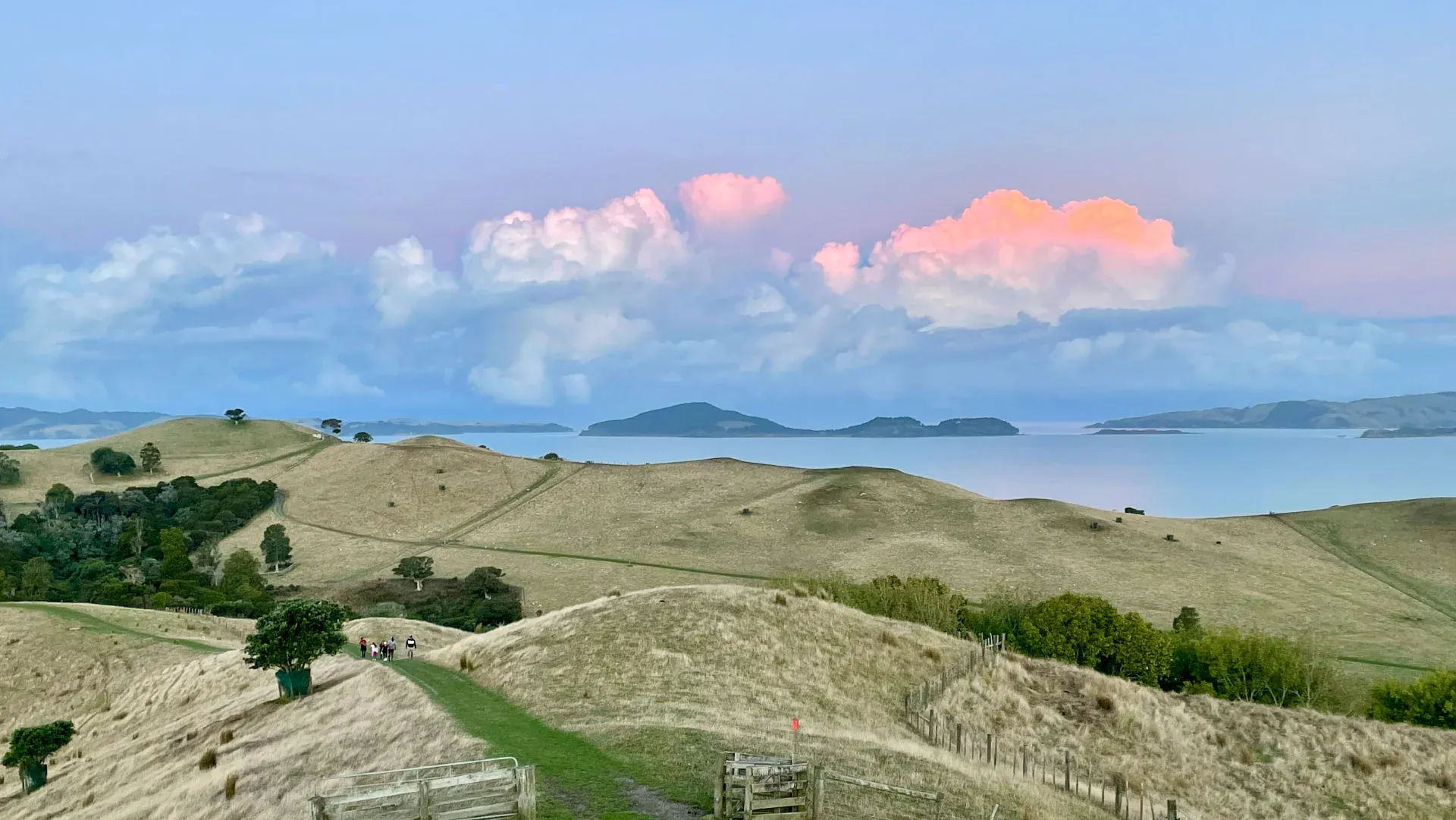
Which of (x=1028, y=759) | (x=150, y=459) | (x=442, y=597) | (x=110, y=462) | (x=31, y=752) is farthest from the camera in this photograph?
(x=150, y=459)

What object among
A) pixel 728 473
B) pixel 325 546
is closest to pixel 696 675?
pixel 325 546

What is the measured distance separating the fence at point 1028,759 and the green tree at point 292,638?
105ft

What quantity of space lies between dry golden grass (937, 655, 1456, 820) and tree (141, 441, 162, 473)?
188677 millimetres

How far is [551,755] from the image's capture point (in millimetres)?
25328

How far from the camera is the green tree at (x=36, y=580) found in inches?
3893

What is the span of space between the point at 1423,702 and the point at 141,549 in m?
155

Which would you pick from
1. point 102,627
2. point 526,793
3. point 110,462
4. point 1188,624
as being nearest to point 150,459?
point 110,462

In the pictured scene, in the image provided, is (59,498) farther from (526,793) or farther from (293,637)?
(526,793)

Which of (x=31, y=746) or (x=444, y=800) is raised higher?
(x=444, y=800)

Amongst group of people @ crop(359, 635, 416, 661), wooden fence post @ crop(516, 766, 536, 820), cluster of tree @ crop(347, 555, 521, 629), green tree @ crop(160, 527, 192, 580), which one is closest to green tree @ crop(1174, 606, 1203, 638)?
group of people @ crop(359, 635, 416, 661)

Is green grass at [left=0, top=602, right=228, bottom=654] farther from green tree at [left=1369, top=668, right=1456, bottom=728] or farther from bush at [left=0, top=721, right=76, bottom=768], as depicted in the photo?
green tree at [left=1369, top=668, right=1456, bottom=728]

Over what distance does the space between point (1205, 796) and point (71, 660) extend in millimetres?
74960

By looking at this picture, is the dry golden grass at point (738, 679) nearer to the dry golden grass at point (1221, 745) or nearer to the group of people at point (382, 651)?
the group of people at point (382, 651)

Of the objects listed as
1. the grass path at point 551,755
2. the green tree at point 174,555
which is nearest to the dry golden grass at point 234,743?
the grass path at point 551,755
